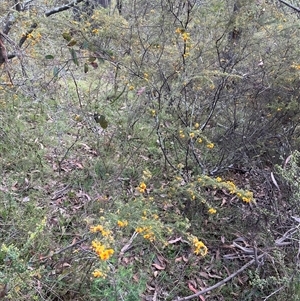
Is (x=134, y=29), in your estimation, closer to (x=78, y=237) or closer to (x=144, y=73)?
(x=144, y=73)

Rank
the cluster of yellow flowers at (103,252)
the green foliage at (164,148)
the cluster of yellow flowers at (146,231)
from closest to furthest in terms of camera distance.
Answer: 1. the cluster of yellow flowers at (103,252)
2. the cluster of yellow flowers at (146,231)
3. the green foliage at (164,148)

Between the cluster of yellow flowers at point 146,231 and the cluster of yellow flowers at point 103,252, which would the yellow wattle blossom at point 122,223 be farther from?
the cluster of yellow flowers at point 103,252

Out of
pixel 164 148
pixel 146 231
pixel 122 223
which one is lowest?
pixel 164 148

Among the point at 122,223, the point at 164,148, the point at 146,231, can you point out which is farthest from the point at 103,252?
the point at 164,148

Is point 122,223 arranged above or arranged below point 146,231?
above

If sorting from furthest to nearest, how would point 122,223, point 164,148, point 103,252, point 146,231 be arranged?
point 164,148
point 146,231
point 122,223
point 103,252

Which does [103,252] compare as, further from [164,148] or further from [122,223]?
[164,148]

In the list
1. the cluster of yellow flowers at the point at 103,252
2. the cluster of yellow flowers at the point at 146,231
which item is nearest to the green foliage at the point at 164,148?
the cluster of yellow flowers at the point at 146,231

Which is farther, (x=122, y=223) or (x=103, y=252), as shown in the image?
(x=122, y=223)

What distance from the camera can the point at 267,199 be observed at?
2895 mm

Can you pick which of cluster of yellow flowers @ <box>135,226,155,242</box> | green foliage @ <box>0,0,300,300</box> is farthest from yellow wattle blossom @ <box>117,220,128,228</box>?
green foliage @ <box>0,0,300,300</box>

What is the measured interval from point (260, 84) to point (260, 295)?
196 centimetres

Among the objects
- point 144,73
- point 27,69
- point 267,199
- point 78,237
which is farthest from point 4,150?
point 267,199

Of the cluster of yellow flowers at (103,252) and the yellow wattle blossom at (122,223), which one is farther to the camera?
the yellow wattle blossom at (122,223)
